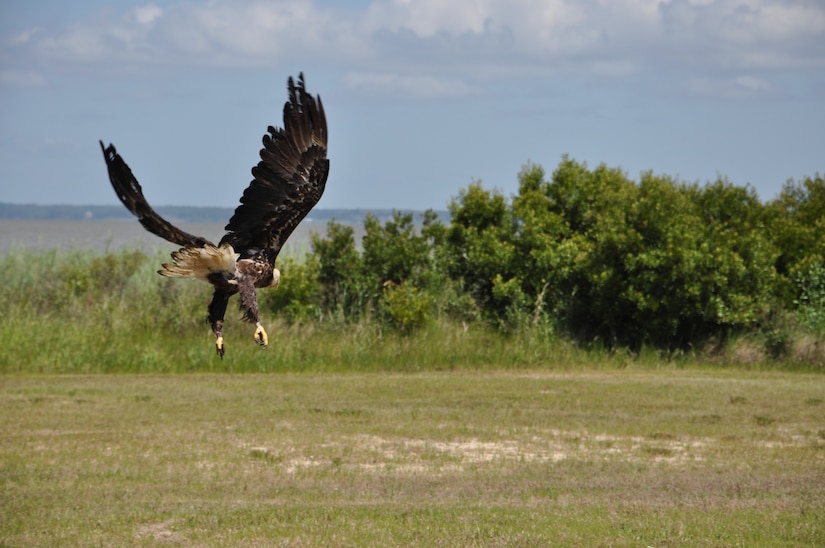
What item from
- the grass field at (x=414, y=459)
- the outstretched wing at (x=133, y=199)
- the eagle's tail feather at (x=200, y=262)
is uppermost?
the outstretched wing at (x=133, y=199)

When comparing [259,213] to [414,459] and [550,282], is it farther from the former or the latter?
[550,282]

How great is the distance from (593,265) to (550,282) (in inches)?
37.1

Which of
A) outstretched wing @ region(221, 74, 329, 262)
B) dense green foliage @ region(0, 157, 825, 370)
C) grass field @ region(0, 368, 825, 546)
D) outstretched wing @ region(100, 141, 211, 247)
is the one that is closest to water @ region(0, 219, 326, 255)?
dense green foliage @ region(0, 157, 825, 370)

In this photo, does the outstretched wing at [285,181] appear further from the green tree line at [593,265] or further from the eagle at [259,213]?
the green tree line at [593,265]

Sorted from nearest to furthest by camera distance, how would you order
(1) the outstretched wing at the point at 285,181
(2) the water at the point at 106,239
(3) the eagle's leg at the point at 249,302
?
(3) the eagle's leg at the point at 249,302
(1) the outstretched wing at the point at 285,181
(2) the water at the point at 106,239

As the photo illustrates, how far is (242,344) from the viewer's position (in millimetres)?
19422

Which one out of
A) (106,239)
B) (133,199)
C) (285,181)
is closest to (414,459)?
(285,181)

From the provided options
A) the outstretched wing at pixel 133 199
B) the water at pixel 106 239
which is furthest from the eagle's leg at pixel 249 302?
the water at pixel 106 239

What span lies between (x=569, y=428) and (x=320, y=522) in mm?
5581

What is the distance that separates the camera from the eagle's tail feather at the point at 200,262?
756cm

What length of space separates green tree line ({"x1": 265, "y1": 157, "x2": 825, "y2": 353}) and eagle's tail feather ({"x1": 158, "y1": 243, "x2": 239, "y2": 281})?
39.4 feet

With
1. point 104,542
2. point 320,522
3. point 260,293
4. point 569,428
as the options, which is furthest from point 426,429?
point 260,293

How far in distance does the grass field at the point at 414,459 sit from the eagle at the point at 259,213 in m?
1.88

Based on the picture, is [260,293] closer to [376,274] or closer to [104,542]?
[376,274]
